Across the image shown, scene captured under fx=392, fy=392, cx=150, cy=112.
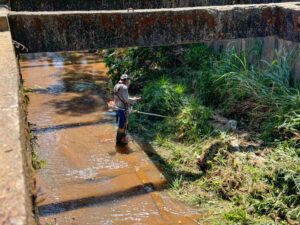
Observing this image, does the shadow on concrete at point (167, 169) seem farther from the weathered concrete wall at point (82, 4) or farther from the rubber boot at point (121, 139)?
the weathered concrete wall at point (82, 4)

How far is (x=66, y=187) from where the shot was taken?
617cm

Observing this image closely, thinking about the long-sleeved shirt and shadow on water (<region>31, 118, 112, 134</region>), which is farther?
shadow on water (<region>31, 118, 112, 134</region>)

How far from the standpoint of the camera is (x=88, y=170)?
669 cm

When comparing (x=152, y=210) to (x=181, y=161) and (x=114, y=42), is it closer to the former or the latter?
(x=181, y=161)

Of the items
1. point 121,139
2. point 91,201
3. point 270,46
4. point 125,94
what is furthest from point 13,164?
point 270,46

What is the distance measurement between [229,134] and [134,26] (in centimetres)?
250

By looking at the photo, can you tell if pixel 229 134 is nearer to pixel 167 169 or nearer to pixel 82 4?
pixel 167 169

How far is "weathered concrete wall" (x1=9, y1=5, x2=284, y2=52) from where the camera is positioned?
514 centimetres

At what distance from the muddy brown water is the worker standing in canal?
235 mm

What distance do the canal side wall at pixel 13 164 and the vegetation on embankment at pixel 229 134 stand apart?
354 centimetres

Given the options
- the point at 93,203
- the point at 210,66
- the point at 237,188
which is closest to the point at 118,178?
the point at 93,203

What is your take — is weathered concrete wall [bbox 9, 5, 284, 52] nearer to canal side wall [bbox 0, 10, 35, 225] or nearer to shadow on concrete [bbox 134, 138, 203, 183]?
shadow on concrete [bbox 134, 138, 203, 183]

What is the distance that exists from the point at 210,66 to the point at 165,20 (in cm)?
354

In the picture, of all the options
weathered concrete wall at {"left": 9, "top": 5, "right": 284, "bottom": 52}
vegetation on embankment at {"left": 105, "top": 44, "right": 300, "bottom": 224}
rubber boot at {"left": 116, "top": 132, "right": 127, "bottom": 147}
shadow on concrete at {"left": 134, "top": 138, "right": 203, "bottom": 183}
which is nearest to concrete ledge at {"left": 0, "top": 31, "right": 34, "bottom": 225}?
weathered concrete wall at {"left": 9, "top": 5, "right": 284, "bottom": 52}
